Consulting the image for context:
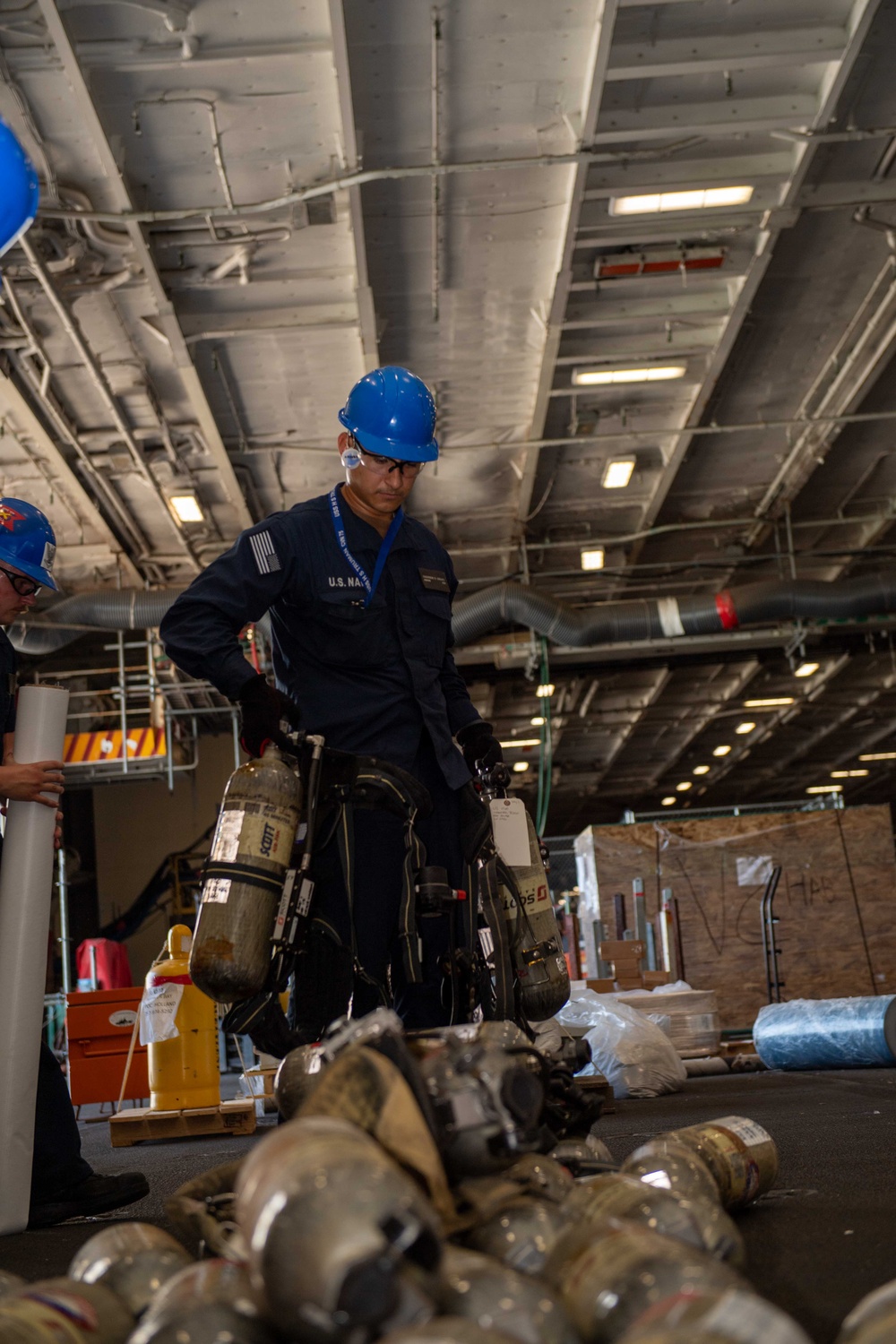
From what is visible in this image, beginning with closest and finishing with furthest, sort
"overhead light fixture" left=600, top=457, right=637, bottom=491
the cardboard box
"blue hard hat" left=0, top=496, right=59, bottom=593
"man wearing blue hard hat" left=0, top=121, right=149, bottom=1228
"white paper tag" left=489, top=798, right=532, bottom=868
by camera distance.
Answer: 1. "man wearing blue hard hat" left=0, top=121, right=149, bottom=1228
2. "white paper tag" left=489, top=798, right=532, bottom=868
3. "blue hard hat" left=0, top=496, right=59, bottom=593
4. the cardboard box
5. "overhead light fixture" left=600, top=457, right=637, bottom=491

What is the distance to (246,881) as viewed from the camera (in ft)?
8.90

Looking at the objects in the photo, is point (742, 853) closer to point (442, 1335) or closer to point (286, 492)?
point (286, 492)

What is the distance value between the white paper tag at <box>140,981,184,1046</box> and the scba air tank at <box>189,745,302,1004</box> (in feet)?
12.5

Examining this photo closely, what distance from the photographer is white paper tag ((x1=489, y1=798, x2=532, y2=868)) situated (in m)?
3.30

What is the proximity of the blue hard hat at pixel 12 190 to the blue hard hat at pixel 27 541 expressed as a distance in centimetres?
118

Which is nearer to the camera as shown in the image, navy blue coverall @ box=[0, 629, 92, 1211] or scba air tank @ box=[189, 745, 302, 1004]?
scba air tank @ box=[189, 745, 302, 1004]

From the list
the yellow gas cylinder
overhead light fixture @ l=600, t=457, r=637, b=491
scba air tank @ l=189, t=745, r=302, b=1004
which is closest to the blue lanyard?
scba air tank @ l=189, t=745, r=302, b=1004

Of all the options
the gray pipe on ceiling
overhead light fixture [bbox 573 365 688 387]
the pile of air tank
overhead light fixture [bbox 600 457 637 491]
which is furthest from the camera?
the gray pipe on ceiling

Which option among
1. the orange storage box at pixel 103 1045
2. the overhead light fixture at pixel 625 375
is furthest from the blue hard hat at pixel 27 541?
the overhead light fixture at pixel 625 375

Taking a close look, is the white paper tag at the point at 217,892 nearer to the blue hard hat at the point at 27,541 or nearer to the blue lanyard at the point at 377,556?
the blue lanyard at the point at 377,556

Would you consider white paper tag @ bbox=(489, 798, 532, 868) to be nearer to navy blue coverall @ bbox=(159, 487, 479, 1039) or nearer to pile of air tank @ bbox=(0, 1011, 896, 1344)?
navy blue coverall @ bbox=(159, 487, 479, 1039)

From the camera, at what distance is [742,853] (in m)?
11.2

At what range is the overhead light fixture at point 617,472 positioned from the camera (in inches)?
423

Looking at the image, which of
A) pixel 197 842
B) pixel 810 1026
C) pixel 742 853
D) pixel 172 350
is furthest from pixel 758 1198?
pixel 197 842
